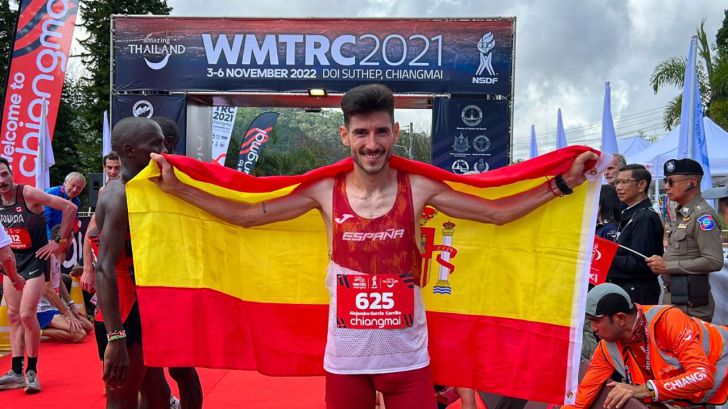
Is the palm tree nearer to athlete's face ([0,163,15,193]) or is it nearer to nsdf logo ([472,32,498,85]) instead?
nsdf logo ([472,32,498,85])

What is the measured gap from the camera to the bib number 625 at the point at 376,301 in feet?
8.41

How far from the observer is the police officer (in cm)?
443

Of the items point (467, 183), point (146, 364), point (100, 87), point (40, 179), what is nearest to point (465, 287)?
point (467, 183)

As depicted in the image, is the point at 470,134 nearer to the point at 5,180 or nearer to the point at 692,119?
the point at 692,119

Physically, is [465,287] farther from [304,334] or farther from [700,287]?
[700,287]

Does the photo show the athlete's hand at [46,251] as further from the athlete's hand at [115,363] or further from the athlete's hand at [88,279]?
the athlete's hand at [115,363]

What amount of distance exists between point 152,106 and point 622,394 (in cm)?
995

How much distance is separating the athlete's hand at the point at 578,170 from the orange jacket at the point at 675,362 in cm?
101

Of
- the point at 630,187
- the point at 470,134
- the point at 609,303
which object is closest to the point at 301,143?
the point at 470,134

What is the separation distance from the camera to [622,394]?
124 inches

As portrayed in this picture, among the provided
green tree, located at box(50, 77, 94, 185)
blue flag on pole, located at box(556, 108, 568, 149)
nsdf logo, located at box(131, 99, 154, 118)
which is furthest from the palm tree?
green tree, located at box(50, 77, 94, 185)

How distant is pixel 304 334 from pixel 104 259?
99 cm

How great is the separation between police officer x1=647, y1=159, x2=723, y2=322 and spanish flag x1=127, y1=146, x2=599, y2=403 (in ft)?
5.91

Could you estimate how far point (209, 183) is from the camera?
299 centimetres
